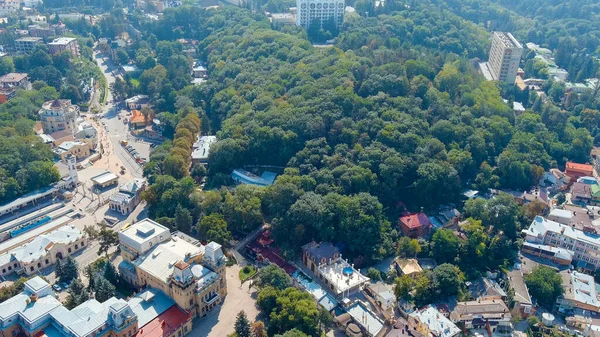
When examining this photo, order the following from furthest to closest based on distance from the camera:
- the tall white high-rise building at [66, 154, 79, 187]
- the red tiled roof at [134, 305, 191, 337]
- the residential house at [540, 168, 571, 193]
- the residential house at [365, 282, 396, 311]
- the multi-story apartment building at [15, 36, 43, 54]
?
the multi-story apartment building at [15, 36, 43, 54]
the residential house at [540, 168, 571, 193]
the tall white high-rise building at [66, 154, 79, 187]
the residential house at [365, 282, 396, 311]
the red tiled roof at [134, 305, 191, 337]

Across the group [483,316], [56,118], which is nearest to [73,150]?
[56,118]

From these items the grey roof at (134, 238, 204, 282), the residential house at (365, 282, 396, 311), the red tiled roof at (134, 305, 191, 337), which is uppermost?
the grey roof at (134, 238, 204, 282)

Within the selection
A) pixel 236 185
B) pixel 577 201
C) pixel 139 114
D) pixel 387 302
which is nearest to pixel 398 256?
pixel 387 302

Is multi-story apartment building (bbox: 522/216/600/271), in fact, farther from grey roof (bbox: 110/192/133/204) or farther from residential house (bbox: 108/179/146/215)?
grey roof (bbox: 110/192/133/204)

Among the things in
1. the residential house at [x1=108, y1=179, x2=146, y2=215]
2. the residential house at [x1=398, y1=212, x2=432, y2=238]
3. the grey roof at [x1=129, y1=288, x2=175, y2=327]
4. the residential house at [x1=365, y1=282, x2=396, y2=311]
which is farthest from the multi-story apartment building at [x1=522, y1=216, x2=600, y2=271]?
the residential house at [x1=108, y1=179, x2=146, y2=215]

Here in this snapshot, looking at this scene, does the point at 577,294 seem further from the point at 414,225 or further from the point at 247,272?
the point at 247,272

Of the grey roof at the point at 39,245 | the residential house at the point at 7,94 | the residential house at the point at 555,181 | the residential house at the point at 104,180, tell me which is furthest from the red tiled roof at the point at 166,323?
the residential house at the point at 7,94

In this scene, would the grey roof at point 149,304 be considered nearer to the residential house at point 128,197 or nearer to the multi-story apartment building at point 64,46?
the residential house at point 128,197

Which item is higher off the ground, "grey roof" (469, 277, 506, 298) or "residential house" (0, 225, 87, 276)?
"residential house" (0, 225, 87, 276)

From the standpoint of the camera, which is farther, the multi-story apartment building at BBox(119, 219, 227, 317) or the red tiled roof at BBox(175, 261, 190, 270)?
the multi-story apartment building at BBox(119, 219, 227, 317)
